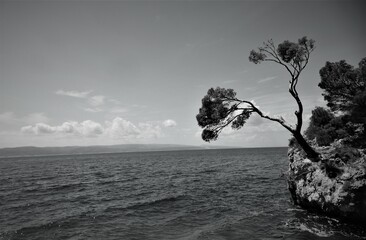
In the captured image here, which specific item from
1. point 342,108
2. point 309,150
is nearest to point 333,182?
point 309,150

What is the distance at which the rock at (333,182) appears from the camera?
13859 millimetres

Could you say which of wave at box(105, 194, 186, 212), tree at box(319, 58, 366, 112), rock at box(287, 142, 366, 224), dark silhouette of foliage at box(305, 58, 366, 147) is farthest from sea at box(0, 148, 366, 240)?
tree at box(319, 58, 366, 112)

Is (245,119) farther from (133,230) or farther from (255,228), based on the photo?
(133,230)

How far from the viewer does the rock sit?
13859 mm

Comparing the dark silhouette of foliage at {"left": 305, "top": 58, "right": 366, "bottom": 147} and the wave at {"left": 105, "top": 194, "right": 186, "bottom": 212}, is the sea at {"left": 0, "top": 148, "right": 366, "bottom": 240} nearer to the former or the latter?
the wave at {"left": 105, "top": 194, "right": 186, "bottom": 212}

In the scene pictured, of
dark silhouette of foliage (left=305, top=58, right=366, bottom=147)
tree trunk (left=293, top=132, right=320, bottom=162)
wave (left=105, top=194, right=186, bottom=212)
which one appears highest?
dark silhouette of foliage (left=305, top=58, right=366, bottom=147)

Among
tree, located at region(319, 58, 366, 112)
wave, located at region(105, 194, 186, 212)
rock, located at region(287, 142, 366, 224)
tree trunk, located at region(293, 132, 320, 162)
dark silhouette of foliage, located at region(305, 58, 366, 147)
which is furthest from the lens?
wave, located at region(105, 194, 186, 212)

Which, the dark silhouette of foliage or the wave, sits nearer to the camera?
the dark silhouette of foliage

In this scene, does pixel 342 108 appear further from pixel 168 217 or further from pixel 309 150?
pixel 168 217

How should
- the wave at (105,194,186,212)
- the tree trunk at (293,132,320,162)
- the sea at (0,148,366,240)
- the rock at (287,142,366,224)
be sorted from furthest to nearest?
1. the wave at (105,194,186,212)
2. the tree trunk at (293,132,320,162)
3. the sea at (0,148,366,240)
4. the rock at (287,142,366,224)

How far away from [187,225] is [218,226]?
2.57m

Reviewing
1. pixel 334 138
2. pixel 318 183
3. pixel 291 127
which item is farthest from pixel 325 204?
pixel 334 138

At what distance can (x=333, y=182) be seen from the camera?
50.9 ft

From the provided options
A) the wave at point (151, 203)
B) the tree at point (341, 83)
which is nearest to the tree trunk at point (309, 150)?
the tree at point (341, 83)
